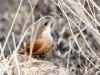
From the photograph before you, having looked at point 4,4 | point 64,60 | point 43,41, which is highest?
point 4,4

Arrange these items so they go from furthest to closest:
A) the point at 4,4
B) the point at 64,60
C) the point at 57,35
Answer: the point at 4,4
the point at 57,35
the point at 64,60

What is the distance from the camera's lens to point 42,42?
5.29 meters

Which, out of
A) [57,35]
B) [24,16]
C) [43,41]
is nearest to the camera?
[43,41]

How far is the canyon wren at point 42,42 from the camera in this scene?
→ 5.20m

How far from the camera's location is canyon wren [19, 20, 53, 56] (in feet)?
17.0

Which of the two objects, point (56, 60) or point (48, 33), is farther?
point (56, 60)

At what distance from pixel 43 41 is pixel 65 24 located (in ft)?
9.27

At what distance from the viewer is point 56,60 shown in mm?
8016

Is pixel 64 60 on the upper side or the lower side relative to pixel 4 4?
lower

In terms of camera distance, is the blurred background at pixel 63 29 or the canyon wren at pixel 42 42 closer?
the canyon wren at pixel 42 42

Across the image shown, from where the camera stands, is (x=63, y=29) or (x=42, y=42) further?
(x=63, y=29)

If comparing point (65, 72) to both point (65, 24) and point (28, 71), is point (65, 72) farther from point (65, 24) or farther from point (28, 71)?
point (65, 24)

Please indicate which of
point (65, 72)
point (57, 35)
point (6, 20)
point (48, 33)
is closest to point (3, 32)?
point (6, 20)

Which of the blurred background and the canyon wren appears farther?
the blurred background
